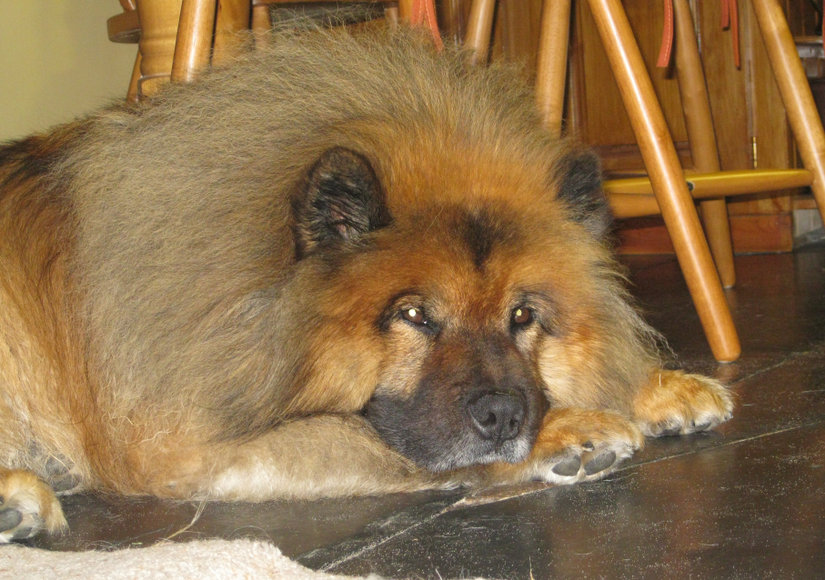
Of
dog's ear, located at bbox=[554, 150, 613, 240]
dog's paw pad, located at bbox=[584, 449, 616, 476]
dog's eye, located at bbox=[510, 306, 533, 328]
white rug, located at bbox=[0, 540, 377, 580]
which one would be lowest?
dog's paw pad, located at bbox=[584, 449, 616, 476]

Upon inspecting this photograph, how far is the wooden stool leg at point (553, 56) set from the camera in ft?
8.83

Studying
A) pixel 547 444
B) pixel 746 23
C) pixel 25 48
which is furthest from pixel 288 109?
pixel 746 23

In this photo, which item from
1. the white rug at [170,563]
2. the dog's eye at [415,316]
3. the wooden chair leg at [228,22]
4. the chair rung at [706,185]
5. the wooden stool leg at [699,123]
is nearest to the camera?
the white rug at [170,563]

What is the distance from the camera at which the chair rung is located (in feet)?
10.1

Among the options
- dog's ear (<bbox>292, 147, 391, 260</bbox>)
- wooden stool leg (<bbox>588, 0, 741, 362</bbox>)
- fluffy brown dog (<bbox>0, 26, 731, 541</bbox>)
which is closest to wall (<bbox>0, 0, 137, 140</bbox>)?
fluffy brown dog (<bbox>0, 26, 731, 541</bbox>)

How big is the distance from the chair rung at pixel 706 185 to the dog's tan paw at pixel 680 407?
3.30ft

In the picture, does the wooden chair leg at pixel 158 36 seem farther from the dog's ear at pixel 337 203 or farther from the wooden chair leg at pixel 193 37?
the dog's ear at pixel 337 203

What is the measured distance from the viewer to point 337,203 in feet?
5.57

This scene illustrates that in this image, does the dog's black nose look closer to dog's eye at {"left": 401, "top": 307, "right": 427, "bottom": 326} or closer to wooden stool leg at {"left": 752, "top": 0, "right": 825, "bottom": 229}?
dog's eye at {"left": 401, "top": 307, "right": 427, "bottom": 326}

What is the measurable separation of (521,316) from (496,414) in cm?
25

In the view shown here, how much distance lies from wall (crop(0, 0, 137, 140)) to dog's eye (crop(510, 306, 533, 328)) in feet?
8.61

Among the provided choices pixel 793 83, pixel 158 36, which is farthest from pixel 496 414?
pixel 793 83

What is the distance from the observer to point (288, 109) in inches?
74.0

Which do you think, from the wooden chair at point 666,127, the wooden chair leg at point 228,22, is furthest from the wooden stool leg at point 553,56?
the wooden chair leg at point 228,22
